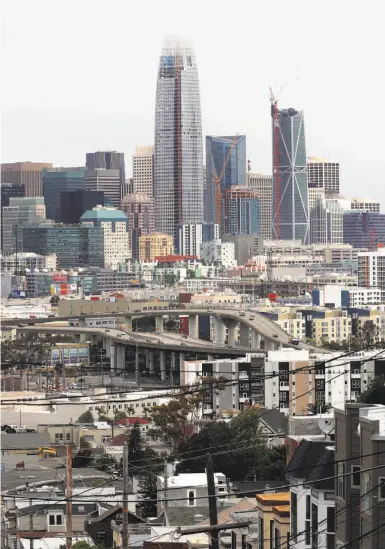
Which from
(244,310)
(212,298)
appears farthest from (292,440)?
(212,298)

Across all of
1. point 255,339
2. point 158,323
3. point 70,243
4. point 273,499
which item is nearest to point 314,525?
point 273,499

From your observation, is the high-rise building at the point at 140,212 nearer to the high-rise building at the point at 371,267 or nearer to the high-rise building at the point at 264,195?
the high-rise building at the point at 264,195

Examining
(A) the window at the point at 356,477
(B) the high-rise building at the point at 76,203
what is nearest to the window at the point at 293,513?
(A) the window at the point at 356,477

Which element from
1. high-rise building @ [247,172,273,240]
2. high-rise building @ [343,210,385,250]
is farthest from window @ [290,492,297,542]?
high-rise building @ [247,172,273,240]

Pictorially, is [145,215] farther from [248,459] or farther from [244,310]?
[248,459]

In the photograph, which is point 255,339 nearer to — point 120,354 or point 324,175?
point 120,354

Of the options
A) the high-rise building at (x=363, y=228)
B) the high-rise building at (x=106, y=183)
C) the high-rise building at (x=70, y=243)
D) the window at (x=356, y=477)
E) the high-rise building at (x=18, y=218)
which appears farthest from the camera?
the high-rise building at (x=106, y=183)

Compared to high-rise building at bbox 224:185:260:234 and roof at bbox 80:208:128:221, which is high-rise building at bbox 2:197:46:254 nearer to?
roof at bbox 80:208:128:221

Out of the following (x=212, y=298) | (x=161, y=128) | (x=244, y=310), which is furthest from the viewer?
(x=161, y=128)
